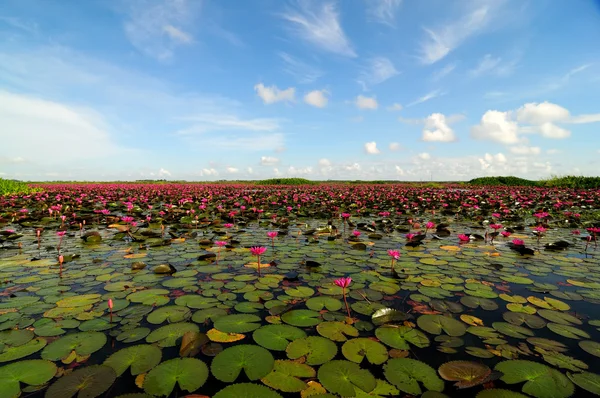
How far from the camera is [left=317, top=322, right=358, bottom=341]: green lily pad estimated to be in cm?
241

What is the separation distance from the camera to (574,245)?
5.68 meters

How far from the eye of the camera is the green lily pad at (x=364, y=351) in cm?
211

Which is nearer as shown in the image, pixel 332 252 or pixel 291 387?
pixel 291 387

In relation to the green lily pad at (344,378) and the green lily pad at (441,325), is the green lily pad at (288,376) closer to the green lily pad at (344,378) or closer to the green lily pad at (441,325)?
the green lily pad at (344,378)

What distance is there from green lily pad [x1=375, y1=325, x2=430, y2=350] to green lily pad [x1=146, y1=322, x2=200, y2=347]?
1635 millimetres

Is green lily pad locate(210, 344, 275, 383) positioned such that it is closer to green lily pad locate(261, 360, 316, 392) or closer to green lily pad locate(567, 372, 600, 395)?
green lily pad locate(261, 360, 316, 392)

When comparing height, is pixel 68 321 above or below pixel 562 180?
below

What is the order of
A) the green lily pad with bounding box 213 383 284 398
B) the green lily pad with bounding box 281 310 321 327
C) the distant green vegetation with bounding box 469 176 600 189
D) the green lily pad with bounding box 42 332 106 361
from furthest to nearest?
the distant green vegetation with bounding box 469 176 600 189
the green lily pad with bounding box 281 310 321 327
the green lily pad with bounding box 42 332 106 361
the green lily pad with bounding box 213 383 284 398

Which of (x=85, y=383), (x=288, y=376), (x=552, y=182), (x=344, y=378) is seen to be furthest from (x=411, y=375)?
(x=552, y=182)

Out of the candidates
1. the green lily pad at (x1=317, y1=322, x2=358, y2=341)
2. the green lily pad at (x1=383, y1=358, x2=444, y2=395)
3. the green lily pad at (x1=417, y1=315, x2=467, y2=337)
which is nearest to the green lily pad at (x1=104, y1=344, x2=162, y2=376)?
the green lily pad at (x1=317, y1=322, x2=358, y2=341)

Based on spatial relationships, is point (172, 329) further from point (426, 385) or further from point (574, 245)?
point (574, 245)

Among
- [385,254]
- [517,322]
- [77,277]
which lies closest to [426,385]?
[517,322]

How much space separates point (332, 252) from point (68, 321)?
3912 mm

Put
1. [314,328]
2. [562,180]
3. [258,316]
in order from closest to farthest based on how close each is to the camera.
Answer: [314,328] → [258,316] → [562,180]
